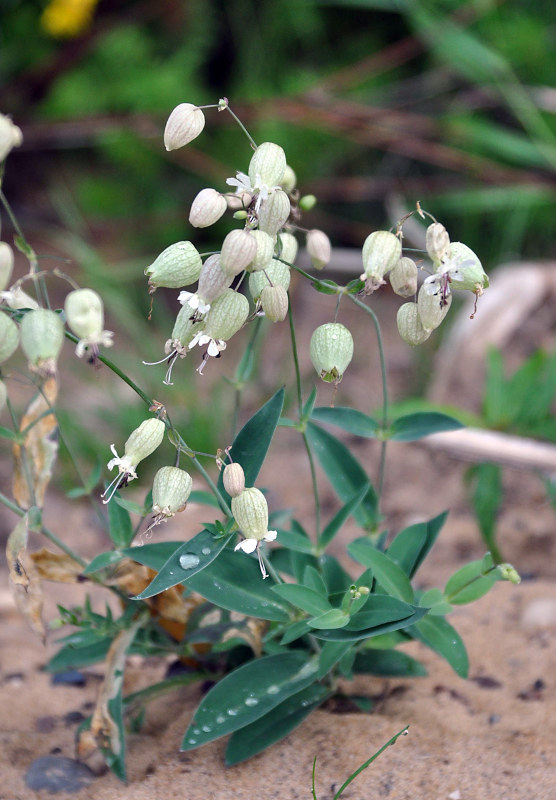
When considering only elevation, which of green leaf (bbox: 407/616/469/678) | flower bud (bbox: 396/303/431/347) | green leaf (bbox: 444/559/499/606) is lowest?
green leaf (bbox: 407/616/469/678)

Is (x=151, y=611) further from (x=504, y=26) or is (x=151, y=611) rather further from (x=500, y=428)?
(x=504, y=26)

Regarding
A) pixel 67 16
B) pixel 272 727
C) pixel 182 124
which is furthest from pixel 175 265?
pixel 67 16

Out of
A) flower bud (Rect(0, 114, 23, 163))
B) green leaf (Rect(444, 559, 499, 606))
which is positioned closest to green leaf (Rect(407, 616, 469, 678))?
Result: green leaf (Rect(444, 559, 499, 606))

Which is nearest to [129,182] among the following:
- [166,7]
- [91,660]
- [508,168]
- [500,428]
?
[166,7]

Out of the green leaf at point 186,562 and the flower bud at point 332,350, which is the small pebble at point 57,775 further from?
the flower bud at point 332,350

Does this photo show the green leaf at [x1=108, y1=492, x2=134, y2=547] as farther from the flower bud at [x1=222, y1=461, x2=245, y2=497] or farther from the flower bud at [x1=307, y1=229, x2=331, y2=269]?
the flower bud at [x1=307, y1=229, x2=331, y2=269]

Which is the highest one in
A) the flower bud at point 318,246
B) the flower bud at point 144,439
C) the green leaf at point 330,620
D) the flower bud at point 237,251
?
the flower bud at point 237,251

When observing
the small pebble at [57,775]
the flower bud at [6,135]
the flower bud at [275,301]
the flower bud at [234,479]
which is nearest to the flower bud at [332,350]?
the flower bud at [275,301]

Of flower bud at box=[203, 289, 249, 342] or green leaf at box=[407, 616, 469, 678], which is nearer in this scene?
flower bud at box=[203, 289, 249, 342]
